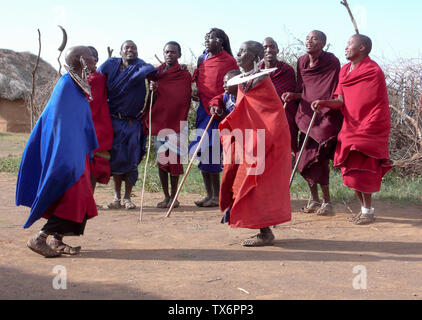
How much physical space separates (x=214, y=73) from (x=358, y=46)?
191 centimetres

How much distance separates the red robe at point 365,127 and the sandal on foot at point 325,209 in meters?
0.61

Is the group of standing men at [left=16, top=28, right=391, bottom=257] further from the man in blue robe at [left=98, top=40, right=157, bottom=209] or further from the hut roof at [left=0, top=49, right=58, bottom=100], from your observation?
the hut roof at [left=0, top=49, right=58, bottom=100]

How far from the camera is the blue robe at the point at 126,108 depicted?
718cm

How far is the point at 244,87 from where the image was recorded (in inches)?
201

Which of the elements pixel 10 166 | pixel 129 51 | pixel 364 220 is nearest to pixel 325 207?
pixel 364 220

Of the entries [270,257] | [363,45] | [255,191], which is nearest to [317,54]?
[363,45]

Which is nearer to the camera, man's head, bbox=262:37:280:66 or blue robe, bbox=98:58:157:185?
man's head, bbox=262:37:280:66

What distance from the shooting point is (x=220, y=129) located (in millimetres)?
5250

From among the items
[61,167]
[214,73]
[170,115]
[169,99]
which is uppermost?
[214,73]

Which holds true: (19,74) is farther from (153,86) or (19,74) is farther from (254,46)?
(254,46)

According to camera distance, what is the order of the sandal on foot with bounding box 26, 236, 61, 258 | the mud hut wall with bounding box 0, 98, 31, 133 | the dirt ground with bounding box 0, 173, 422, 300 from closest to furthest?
the dirt ground with bounding box 0, 173, 422, 300 → the sandal on foot with bounding box 26, 236, 61, 258 → the mud hut wall with bounding box 0, 98, 31, 133

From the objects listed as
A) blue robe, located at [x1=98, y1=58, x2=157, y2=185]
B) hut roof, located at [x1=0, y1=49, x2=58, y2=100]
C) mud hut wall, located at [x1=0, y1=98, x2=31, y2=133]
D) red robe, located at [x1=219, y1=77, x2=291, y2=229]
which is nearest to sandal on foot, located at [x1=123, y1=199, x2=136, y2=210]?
blue robe, located at [x1=98, y1=58, x2=157, y2=185]

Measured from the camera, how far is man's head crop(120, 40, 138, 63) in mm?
7145

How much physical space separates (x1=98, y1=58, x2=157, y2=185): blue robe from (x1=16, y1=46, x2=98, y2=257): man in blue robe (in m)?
2.31
